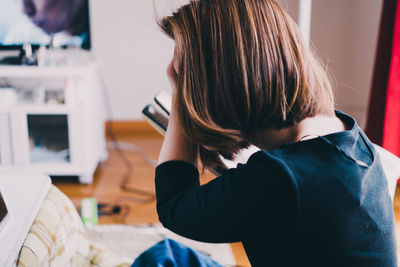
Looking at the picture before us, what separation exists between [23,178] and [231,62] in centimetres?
56

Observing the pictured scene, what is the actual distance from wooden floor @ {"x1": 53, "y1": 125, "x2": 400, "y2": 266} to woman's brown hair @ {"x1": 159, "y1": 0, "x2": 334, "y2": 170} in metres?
0.99

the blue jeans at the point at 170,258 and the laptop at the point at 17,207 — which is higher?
the laptop at the point at 17,207

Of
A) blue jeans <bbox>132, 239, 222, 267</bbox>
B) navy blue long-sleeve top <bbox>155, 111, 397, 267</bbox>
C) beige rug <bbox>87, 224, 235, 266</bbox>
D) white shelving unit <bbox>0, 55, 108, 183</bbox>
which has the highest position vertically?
navy blue long-sleeve top <bbox>155, 111, 397, 267</bbox>

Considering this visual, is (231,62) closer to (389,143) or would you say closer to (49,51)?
(389,143)

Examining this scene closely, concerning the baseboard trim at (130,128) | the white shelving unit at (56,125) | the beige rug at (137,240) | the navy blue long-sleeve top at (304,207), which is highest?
the navy blue long-sleeve top at (304,207)

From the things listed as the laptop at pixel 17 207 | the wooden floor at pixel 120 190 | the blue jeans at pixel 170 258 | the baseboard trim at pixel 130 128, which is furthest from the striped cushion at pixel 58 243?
the baseboard trim at pixel 130 128

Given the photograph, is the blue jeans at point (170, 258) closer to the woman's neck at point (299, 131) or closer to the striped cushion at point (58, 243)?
the striped cushion at point (58, 243)

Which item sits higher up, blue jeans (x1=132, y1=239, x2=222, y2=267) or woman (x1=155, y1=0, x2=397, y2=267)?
woman (x1=155, y1=0, x2=397, y2=267)

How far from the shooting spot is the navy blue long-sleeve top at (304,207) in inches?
22.0

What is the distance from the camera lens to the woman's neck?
2.20ft

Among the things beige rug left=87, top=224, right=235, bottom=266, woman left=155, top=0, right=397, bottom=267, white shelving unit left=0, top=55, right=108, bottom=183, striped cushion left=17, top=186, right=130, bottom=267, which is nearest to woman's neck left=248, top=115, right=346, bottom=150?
woman left=155, top=0, right=397, bottom=267

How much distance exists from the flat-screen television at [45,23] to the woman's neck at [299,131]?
68.7 inches

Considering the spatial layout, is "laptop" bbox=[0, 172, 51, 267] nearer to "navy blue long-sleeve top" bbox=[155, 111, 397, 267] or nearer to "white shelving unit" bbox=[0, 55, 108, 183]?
"navy blue long-sleeve top" bbox=[155, 111, 397, 267]

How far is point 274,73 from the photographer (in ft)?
2.08
